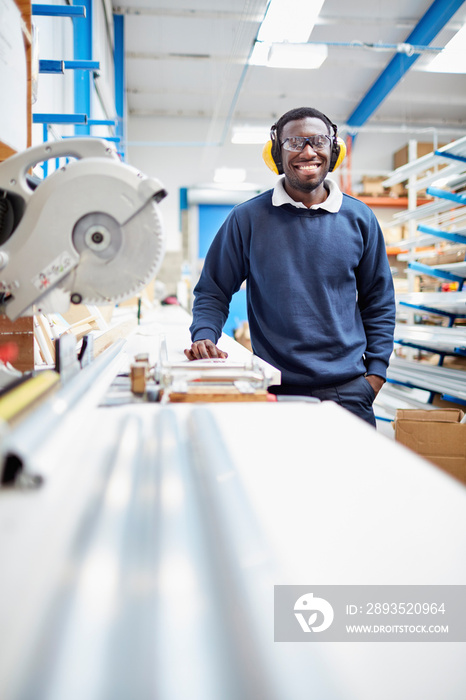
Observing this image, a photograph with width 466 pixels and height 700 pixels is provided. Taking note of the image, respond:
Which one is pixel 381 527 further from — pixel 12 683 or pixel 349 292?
pixel 349 292

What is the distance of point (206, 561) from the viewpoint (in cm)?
45

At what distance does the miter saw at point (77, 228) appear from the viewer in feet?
2.49

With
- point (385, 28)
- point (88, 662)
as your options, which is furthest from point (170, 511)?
point (385, 28)

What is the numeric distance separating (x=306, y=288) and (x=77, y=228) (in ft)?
3.01

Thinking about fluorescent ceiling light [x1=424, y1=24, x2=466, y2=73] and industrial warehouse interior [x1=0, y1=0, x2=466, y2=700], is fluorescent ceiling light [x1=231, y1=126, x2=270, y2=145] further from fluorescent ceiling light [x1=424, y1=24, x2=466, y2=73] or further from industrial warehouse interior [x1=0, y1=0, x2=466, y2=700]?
industrial warehouse interior [x1=0, y1=0, x2=466, y2=700]

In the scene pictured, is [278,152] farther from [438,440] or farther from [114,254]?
[438,440]

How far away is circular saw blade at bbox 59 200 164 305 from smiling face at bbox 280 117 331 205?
935mm

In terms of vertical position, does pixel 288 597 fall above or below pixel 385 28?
below

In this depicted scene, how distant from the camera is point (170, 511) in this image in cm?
53

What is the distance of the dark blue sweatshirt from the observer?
154cm

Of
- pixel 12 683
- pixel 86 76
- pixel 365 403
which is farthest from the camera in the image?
pixel 86 76

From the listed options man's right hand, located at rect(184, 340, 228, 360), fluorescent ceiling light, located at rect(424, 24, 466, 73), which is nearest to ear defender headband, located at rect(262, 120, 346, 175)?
man's right hand, located at rect(184, 340, 228, 360)

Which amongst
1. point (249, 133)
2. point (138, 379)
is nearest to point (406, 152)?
point (249, 133)

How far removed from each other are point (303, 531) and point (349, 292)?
48.5 inches
